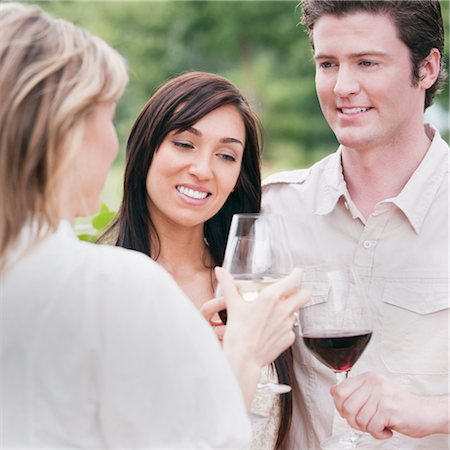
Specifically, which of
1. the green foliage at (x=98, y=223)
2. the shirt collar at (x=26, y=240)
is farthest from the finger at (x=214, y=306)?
the green foliage at (x=98, y=223)

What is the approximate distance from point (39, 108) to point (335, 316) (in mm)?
942

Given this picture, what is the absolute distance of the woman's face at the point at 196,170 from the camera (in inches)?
104

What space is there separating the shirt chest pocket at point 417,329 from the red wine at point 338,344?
575 millimetres

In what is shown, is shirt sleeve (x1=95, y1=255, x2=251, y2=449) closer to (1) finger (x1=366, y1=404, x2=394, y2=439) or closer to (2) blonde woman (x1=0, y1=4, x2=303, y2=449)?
(2) blonde woman (x1=0, y1=4, x2=303, y2=449)

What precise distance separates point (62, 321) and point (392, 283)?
4.80 feet

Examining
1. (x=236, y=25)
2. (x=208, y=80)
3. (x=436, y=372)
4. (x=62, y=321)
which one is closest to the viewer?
(x=62, y=321)

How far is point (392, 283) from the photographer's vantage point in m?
2.65

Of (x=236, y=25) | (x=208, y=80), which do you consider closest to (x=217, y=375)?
(x=208, y=80)

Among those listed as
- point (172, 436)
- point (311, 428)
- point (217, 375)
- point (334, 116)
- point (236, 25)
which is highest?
point (236, 25)

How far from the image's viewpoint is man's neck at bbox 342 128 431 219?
9.22ft

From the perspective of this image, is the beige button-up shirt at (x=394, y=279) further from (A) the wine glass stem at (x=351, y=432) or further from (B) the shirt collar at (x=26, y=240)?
(B) the shirt collar at (x=26, y=240)

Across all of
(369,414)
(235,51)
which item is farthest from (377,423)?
(235,51)

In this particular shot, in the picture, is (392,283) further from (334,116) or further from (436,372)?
(334,116)

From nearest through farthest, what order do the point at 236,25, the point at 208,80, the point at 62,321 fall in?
the point at 62,321, the point at 208,80, the point at 236,25
